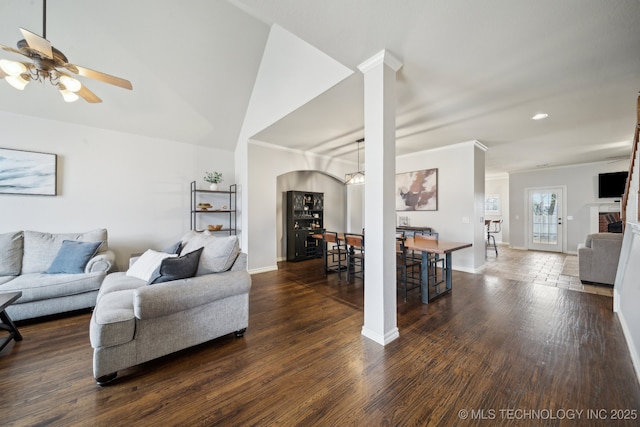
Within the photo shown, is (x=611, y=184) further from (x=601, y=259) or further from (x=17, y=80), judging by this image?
(x=17, y=80)

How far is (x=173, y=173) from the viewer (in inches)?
177

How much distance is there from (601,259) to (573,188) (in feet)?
14.2

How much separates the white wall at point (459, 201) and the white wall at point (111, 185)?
4.96 meters

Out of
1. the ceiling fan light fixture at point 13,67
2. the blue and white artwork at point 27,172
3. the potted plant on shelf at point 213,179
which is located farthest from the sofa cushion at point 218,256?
the blue and white artwork at point 27,172

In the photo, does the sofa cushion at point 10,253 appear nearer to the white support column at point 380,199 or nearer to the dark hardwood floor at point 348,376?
the dark hardwood floor at point 348,376

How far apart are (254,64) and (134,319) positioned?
12.8 feet

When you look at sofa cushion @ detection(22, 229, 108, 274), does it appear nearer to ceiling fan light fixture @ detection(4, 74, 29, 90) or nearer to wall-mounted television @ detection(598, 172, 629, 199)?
ceiling fan light fixture @ detection(4, 74, 29, 90)

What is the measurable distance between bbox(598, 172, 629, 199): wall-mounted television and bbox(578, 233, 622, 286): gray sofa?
12.0 feet

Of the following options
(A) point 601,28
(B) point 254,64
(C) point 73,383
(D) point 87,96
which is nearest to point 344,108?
(B) point 254,64

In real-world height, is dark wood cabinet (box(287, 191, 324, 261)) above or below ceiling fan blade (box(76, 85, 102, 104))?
below

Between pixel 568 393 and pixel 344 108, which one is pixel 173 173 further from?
pixel 568 393

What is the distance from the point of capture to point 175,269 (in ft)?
6.93

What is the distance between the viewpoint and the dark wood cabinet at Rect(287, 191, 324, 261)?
19.1 ft

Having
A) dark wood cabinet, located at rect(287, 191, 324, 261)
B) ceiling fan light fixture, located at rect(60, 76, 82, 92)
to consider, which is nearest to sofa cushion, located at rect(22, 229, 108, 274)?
ceiling fan light fixture, located at rect(60, 76, 82, 92)
